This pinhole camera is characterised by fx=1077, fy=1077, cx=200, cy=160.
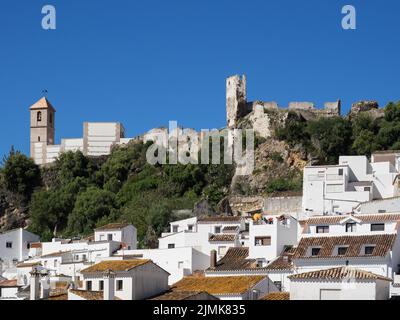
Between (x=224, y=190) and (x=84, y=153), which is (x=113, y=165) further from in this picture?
(x=224, y=190)

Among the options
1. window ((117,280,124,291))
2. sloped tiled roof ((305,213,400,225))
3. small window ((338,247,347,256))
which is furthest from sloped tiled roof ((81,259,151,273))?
sloped tiled roof ((305,213,400,225))

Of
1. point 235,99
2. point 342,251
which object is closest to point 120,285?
point 342,251

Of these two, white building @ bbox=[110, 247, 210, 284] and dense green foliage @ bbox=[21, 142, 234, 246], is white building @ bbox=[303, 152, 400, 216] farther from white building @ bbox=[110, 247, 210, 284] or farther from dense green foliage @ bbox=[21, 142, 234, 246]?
dense green foliage @ bbox=[21, 142, 234, 246]

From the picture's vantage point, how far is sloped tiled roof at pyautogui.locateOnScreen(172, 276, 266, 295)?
128 feet

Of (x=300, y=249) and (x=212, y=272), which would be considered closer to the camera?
(x=300, y=249)

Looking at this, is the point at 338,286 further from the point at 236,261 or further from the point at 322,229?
the point at 236,261

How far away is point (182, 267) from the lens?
167 feet

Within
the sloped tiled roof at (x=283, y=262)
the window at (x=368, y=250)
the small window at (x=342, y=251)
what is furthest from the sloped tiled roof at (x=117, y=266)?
the window at (x=368, y=250)

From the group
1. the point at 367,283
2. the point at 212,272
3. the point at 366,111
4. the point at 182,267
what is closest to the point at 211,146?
the point at 366,111

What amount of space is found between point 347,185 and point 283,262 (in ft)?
52.0

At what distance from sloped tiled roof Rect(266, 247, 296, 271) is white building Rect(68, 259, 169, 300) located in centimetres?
557

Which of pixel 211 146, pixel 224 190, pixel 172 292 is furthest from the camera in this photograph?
pixel 211 146

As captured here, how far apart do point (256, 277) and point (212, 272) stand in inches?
191

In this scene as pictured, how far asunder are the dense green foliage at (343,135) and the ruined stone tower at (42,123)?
2640 cm
